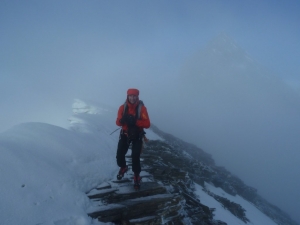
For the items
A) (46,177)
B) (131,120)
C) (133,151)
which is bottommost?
(46,177)

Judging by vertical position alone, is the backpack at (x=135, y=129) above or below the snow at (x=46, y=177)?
above

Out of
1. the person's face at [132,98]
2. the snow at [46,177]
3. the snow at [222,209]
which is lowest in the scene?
the snow at [222,209]

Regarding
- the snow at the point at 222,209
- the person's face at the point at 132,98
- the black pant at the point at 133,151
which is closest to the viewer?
the person's face at the point at 132,98

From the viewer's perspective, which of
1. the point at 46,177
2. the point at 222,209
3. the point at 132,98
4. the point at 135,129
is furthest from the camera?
the point at 222,209

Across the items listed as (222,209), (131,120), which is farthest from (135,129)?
(222,209)

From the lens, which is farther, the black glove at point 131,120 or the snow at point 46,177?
the black glove at point 131,120

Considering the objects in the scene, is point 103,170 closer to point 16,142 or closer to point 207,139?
point 16,142

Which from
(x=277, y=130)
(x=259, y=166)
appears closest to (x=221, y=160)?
(x=259, y=166)

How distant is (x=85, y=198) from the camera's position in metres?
5.63

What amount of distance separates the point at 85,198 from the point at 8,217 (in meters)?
2.08

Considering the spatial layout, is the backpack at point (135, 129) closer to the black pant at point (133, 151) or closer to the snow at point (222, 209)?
the black pant at point (133, 151)

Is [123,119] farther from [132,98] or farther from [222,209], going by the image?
[222,209]

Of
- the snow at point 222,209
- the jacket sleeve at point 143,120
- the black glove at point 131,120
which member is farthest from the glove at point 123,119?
the snow at point 222,209

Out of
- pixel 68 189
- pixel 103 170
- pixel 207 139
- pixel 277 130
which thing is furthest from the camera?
pixel 277 130
